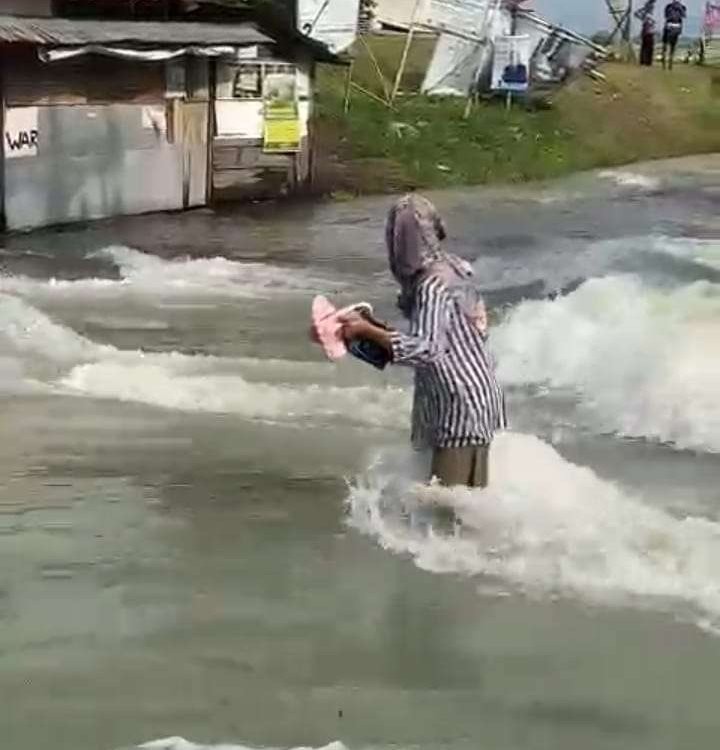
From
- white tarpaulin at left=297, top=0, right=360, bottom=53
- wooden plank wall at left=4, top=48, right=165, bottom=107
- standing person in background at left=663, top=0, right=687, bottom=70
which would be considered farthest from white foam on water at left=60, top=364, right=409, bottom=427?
standing person in background at left=663, top=0, right=687, bottom=70

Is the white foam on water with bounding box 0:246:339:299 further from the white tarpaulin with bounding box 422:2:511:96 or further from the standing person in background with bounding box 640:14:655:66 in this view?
the standing person in background with bounding box 640:14:655:66

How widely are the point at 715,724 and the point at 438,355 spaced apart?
203 centimetres

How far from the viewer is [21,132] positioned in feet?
73.6

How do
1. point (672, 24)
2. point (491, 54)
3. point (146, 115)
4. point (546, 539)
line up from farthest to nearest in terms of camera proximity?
point (672, 24)
point (491, 54)
point (146, 115)
point (546, 539)

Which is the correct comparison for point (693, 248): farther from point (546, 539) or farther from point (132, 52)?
point (546, 539)

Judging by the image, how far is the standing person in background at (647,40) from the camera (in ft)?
153

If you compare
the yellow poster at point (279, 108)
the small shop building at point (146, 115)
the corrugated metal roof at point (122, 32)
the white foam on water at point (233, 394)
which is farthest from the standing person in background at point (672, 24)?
the white foam on water at point (233, 394)

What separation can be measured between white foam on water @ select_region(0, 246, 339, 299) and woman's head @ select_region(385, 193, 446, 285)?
960cm

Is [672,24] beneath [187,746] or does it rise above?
beneath

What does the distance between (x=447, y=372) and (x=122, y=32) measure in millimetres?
16985

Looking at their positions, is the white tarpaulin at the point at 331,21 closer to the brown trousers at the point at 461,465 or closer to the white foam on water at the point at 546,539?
the white foam on water at the point at 546,539

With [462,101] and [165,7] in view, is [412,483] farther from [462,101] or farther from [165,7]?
[462,101]

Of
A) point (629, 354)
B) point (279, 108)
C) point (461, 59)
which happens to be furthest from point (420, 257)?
point (461, 59)

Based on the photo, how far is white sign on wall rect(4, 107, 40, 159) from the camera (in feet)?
72.8
